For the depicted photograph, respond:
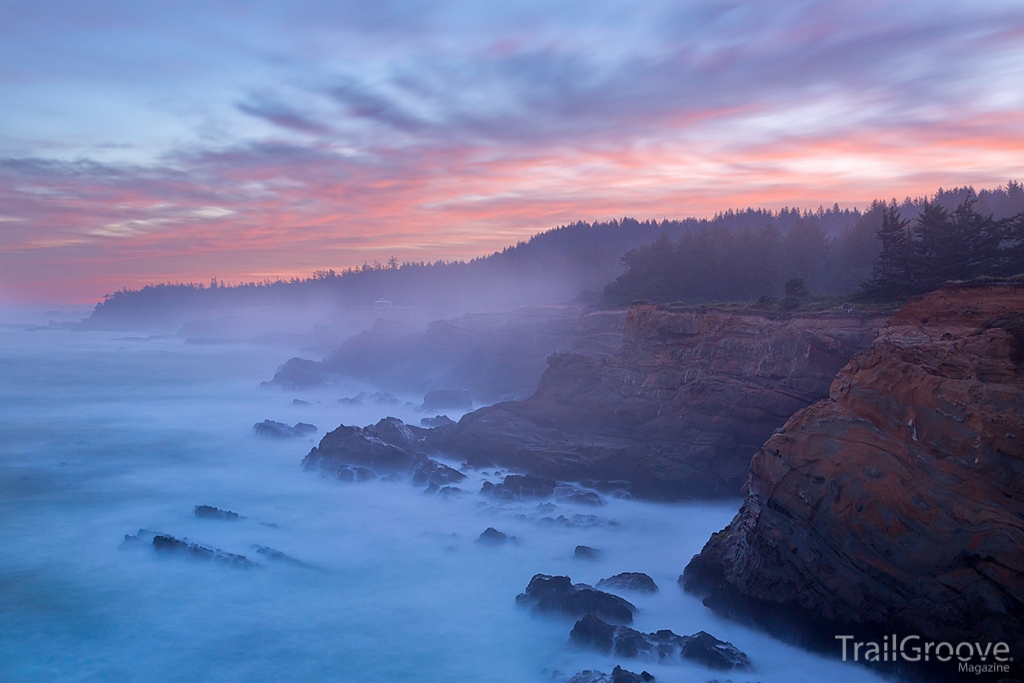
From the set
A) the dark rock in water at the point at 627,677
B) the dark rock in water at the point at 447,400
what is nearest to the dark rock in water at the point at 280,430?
the dark rock in water at the point at 447,400

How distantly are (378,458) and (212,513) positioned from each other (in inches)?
257

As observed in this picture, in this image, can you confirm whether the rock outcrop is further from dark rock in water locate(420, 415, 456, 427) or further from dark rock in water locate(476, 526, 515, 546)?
dark rock in water locate(476, 526, 515, 546)

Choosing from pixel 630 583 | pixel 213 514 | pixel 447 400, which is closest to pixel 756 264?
pixel 447 400

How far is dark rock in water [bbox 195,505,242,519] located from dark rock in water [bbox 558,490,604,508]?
1100 cm

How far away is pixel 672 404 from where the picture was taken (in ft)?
78.8

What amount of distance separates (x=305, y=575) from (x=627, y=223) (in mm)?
123690

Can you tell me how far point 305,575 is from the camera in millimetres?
16641

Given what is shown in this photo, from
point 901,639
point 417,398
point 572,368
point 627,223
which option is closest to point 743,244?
point 572,368

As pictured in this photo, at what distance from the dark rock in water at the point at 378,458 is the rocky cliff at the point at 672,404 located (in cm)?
196

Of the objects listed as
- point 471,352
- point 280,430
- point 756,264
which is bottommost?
point 280,430

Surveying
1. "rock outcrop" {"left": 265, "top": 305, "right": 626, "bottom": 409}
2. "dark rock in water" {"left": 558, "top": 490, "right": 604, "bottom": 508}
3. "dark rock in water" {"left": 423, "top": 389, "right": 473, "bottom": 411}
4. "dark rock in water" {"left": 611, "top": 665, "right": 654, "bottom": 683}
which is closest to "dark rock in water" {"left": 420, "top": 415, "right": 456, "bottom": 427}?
"dark rock in water" {"left": 423, "top": 389, "right": 473, "bottom": 411}

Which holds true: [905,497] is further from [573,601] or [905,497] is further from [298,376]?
[298,376]

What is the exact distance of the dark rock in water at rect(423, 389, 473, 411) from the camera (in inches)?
1544

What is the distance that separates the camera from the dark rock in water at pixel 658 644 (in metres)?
11.4
